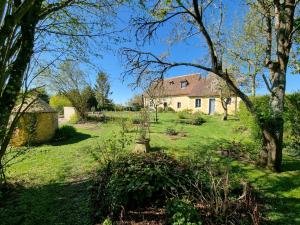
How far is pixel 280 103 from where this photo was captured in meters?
8.20

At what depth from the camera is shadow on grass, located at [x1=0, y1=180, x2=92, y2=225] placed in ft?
16.7

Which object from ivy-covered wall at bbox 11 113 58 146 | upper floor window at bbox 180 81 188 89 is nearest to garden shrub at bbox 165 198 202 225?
ivy-covered wall at bbox 11 113 58 146

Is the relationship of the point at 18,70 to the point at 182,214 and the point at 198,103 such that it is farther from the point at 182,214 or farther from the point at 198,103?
the point at 198,103

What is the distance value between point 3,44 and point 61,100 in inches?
1343

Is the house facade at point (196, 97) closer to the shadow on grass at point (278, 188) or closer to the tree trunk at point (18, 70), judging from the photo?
the shadow on grass at point (278, 188)

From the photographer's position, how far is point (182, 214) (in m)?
4.21

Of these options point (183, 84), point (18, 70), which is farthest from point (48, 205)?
A: point (183, 84)

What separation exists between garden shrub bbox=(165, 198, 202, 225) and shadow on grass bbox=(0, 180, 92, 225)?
176 centimetres

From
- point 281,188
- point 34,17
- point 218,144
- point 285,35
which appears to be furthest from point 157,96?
point 34,17

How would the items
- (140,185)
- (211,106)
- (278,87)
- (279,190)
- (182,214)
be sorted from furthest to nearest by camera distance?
(211,106), (278,87), (279,190), (140,185), (182,214)

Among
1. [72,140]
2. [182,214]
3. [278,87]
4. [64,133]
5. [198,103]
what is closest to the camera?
[182,214]

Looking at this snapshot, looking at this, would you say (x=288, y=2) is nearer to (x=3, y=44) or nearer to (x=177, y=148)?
(x=177, y=148)

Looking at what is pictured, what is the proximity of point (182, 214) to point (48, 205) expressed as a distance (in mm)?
3586

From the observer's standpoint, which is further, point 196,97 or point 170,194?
point 196,97
